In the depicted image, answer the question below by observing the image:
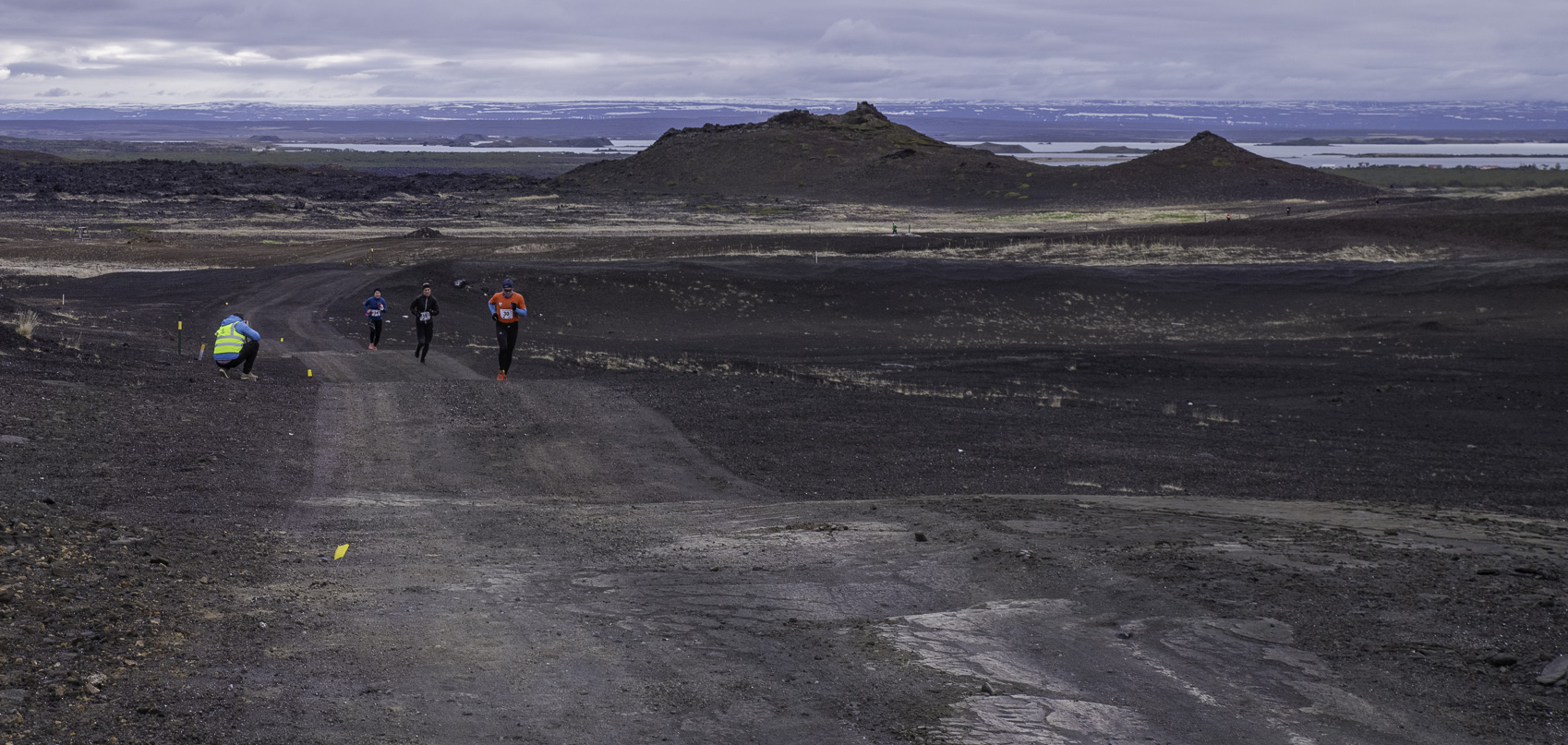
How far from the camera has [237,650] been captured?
22.2ft

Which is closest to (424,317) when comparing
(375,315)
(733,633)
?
(375,315)

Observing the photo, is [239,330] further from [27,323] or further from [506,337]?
[27,323]

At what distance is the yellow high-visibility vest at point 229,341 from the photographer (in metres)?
17.7

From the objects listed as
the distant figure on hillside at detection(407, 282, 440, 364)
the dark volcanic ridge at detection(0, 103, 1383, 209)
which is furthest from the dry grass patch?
the dark volcanic ridge at detection(0, 103, 1383, 209)

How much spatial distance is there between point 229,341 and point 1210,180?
7802 centimetres

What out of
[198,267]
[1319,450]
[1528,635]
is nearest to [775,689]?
[1528,635]

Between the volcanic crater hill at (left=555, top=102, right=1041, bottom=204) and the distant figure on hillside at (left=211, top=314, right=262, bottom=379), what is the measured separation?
66.6m

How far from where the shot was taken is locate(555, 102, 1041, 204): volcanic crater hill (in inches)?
3344

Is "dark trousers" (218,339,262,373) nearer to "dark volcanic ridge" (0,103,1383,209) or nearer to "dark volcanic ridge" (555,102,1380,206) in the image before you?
"dark volcanic ridge" (0,103,1383,209)

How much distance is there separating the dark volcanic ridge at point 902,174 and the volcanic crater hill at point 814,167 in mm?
104

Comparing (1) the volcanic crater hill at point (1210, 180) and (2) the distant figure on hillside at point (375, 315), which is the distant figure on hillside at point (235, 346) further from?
(1) the volcanic crater hill at point (1210, 180)

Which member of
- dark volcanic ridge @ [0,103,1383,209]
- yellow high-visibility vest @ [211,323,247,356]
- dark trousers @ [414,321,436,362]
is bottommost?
dark trousers @ [414,321,436,362]

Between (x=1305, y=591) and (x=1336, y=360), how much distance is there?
19.9 meters

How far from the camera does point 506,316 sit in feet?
63.4
